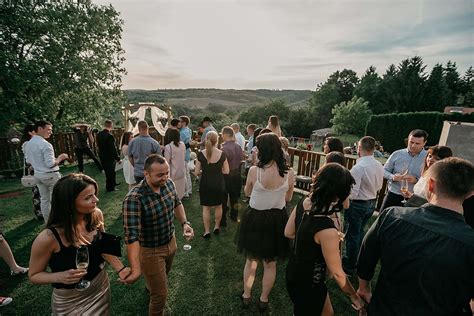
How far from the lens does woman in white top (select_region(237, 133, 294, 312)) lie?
296 centimetres

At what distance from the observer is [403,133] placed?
28.9 meters

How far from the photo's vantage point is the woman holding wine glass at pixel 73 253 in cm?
179

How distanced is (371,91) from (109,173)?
59.5 metres

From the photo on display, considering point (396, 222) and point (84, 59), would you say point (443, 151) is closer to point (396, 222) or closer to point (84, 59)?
point (396, 222)

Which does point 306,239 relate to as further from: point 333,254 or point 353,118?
point 353,118

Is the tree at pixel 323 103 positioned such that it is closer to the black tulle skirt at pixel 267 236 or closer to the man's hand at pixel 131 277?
the black tulle skirt at pixel 267 236

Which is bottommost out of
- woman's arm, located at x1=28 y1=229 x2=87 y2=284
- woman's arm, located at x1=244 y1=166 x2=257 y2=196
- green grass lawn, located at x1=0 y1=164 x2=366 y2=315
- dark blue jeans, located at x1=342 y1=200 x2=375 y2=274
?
green grass lawn, located at x1=0 y1=164 x2=366 y2=315

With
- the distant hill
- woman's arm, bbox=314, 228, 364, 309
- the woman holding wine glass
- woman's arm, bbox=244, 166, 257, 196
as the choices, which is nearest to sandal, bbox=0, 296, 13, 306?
the woman holding wine glass

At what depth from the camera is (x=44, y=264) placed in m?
1.83

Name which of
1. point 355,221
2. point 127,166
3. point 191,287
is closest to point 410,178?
point 355,221

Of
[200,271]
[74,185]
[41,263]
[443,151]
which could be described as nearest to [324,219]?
[74,185]

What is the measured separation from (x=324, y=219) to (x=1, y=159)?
40.6ft

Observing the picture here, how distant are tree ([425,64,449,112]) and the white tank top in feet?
177

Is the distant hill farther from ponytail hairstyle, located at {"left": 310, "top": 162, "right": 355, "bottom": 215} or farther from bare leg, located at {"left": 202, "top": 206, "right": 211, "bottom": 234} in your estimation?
ponytail hairstyle, located at {"left": 310, "top": 162, "right": 355, "bottom": 215}
